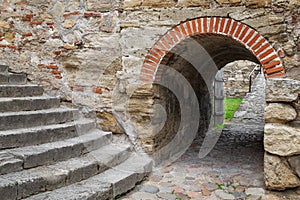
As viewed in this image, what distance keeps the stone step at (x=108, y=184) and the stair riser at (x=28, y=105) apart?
52.6 inches

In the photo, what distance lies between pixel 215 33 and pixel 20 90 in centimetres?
276

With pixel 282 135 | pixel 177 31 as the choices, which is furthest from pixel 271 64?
pixel 177 31

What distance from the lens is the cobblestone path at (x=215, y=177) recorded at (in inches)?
128

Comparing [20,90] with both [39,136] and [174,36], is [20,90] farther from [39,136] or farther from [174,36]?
[174,36]

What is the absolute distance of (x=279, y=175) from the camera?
10.5 ft

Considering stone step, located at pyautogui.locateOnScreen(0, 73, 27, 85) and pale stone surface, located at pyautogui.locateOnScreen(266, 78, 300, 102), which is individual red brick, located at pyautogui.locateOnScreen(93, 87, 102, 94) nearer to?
stone step, located at pyautogui.locateOnScreen(0, 73, 27, 85)

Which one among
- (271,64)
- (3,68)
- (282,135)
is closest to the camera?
(282,135)

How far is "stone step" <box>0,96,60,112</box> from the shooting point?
3.53m

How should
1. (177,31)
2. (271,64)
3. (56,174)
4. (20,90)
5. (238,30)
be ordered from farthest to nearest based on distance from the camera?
(20,90), (177,31), (238,30), (271,64), (56,174)

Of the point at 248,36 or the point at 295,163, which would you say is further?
the point at 248,36


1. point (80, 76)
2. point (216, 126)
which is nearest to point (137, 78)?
point (80, 76)

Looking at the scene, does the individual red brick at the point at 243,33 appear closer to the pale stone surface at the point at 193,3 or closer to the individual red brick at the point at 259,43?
the individual red brick at the point at 259,43

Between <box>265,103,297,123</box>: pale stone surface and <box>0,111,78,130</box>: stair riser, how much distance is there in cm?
258

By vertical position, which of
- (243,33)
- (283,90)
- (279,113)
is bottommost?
(279,113)
